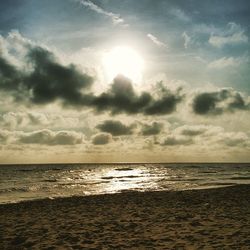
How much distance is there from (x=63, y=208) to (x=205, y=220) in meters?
9.48

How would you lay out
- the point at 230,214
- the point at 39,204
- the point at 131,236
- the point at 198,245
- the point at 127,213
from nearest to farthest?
the point at 198,245
the point at 131,236
the point at 230,214
the point at 127,213
the point at 39,204

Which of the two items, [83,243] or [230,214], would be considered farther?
[230,214]

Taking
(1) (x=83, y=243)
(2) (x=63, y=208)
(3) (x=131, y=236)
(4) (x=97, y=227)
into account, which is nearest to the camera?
(1) (x=83, y=243)

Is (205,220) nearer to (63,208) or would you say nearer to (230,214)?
(230,214)

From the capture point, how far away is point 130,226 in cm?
1380

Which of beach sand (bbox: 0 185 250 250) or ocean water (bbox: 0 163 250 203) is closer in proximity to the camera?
beach sand (bbox: 0 185 250 250)

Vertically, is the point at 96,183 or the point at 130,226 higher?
the point at 130,226

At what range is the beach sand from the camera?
10977 mm

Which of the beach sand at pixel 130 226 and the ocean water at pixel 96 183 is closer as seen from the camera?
the beach sand at pixel 130 226

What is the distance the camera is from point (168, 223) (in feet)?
46.6

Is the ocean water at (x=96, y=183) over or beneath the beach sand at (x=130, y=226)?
beneath

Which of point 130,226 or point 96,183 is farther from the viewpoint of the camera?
point 96,183

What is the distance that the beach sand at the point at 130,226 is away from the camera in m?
11.0

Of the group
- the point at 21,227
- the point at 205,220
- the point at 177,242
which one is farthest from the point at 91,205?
the point at 177,242
